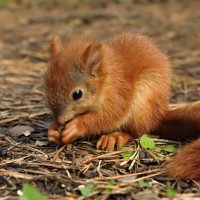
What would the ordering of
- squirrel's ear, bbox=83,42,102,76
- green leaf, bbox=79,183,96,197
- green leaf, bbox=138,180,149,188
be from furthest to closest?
squirrel's ear, bbox=83,42,102,76, green leaf, bbox=138,180,149,188, green leaf, bbox=79,183,96,197

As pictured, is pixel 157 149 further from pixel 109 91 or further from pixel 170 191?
pixel 170 191

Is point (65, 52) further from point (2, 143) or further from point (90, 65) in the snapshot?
point (2, 143)

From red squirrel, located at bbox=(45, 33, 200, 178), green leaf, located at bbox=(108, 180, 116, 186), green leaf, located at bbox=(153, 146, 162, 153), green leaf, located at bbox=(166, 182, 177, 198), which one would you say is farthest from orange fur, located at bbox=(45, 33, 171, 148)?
green leaf, located at bbox=(166, 182, 177, 198)

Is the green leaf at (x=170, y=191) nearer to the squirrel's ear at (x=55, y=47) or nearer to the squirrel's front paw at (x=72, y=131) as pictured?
the squirrel's front paw at (x=72, y=131)

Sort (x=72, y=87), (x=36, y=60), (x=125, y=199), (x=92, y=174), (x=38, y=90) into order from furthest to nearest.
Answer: (x=36, y=60) → (x=38, y=90) → (x=72, y=87) → (x=92, y=174) → (x=125, y=199)

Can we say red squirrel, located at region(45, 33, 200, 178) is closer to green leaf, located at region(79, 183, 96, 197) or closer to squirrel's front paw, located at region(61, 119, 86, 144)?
squirrel's front paw, located at region(61, 119, 86, 144)

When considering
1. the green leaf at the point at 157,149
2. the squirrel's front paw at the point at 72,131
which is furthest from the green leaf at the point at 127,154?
the squirrel's front paw at the point at 72,131

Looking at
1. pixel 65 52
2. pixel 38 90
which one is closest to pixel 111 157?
pixel 65 52
